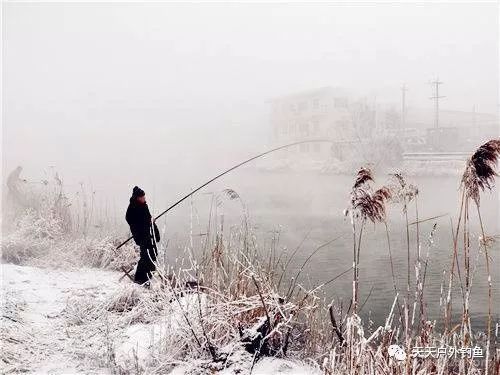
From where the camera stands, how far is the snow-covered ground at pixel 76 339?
12.2ft

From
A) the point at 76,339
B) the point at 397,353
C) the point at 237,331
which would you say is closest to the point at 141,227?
the point at 76,339

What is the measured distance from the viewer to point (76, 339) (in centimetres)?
462

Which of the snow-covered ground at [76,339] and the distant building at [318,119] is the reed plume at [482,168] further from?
the distant building at [318,119]

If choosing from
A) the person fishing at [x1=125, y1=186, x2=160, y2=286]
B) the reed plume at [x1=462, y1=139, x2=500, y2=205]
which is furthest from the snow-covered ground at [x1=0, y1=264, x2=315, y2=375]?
the reed plume at [x1=462, y1=139, x2=500, y2=205]

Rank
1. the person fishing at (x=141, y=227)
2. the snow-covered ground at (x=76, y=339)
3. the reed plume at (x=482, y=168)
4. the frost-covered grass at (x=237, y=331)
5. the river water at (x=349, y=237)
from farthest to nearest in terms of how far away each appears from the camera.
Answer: the river water at (x=349, y=237)
the person fishing at (x=141, y=227)
the snow-covered ground at (x=76, y=339)
the frost-covered grass at (x=237, y=331)
the reed plume at (x=482, y=168)

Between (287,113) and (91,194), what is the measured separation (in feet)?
126

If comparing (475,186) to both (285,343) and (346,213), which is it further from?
(285,343)

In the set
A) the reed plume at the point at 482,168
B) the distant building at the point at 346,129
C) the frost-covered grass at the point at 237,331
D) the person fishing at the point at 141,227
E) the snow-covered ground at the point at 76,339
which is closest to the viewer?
the reed plume at the point at 482,168

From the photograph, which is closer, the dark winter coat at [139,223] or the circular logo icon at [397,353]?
the circular logo icon at [397,353]

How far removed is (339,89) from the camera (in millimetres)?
47594

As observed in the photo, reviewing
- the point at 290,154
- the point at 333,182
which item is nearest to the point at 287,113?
the point at 290,154

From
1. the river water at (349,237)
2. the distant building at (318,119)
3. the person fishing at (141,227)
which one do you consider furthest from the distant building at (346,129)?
the person fishing at (141,227)

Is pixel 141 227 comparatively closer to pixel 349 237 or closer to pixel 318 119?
pixel 349 237

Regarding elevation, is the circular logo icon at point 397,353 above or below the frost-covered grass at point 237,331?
above
